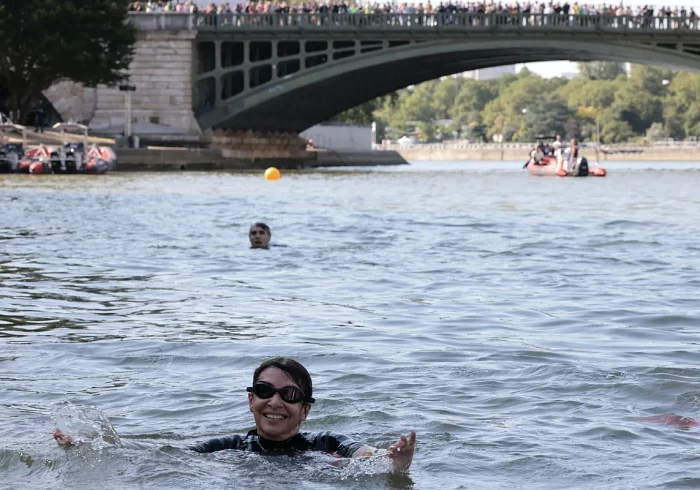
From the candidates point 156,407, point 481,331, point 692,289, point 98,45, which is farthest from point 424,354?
point 98,45

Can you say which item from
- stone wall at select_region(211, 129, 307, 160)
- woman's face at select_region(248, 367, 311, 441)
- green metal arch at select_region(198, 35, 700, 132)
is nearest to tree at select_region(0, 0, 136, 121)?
green metal arch at select_region(198, 35, 700, 132)

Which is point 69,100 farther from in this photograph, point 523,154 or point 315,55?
point 523,154

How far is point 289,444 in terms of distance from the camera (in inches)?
341

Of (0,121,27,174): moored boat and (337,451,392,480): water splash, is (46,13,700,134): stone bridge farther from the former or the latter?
(337,451,392,480): water splash

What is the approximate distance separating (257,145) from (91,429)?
72.8 metres

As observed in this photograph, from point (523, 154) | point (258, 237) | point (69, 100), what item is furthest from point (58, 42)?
point (523, 154)

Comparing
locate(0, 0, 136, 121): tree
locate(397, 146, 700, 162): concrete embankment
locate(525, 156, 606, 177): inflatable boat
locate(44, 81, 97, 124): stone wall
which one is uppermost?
locate(0, 0, 136, 121): tree

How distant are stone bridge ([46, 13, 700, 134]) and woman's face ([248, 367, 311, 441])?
200ft

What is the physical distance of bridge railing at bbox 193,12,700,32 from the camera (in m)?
69.1

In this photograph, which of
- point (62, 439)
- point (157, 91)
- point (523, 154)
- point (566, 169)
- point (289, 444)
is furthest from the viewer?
point (523, 154)

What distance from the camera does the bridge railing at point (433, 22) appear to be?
69062 millimetres

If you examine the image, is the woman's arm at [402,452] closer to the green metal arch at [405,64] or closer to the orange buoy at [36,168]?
the orange buoy at [36,168]

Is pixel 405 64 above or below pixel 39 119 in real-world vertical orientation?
above

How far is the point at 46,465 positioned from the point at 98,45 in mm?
60881
